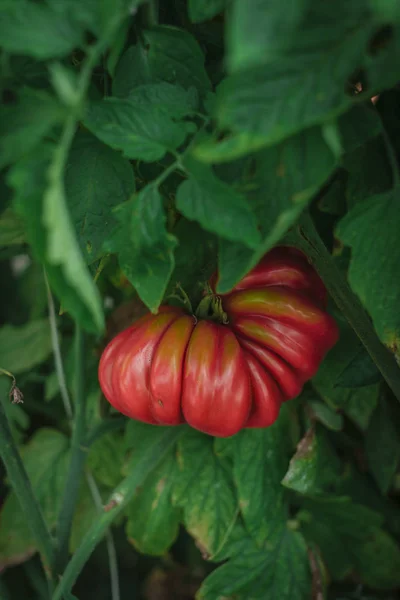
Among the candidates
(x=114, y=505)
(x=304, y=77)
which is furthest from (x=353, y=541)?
(x=304, y=77)

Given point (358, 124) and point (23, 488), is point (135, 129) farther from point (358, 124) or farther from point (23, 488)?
point (23, 488)

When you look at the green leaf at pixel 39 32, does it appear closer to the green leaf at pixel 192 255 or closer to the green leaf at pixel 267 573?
the green leaf at pixel 192 255

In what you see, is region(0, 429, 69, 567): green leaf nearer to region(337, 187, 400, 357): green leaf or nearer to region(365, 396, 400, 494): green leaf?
region(365, 396, 400, 494): green leaf

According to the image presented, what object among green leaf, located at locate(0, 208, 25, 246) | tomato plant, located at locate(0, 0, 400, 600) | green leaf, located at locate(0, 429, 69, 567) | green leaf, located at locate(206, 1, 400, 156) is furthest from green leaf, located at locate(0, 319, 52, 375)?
green leaf, located at locate(206, 1, 400, 156)

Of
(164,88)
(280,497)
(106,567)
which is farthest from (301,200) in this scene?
(106,567)

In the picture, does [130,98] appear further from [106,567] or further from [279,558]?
[106,567]
